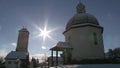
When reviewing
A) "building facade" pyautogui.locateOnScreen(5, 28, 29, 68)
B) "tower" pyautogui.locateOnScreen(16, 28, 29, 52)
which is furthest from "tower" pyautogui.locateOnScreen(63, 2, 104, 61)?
"tower" pyautogui.locateOnScreen(16, 28, 29, 52)

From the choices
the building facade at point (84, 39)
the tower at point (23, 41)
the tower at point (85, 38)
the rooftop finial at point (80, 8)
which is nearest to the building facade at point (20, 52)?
the tower at point (23, 41)

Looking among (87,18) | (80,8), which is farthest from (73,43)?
(80,8)

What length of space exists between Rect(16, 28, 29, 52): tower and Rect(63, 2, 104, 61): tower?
29.9 meters

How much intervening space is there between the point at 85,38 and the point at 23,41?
33.5 metres

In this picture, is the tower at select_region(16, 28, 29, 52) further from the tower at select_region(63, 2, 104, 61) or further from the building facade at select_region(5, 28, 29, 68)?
the tower at select_region(63, 2, 104, 61)

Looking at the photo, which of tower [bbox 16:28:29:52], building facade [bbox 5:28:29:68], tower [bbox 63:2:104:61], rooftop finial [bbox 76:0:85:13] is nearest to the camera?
tower [bbox 63:2:104:61]

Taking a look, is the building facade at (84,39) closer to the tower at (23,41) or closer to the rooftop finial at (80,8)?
the rooftop finial at (80,8)

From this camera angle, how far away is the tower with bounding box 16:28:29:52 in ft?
163

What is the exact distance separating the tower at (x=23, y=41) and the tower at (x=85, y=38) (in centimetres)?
2986

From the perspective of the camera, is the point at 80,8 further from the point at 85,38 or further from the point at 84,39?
the point at 84,39

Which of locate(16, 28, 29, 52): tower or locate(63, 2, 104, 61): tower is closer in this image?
locate(63, 2, 104, 61): tower

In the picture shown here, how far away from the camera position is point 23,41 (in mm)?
50406

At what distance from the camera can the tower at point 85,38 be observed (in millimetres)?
23109

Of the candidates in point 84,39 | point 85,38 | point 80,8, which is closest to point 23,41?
point 80,8
